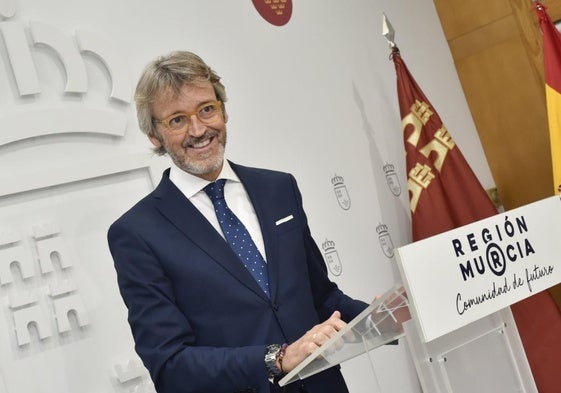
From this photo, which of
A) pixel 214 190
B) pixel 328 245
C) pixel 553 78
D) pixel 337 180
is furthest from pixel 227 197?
pixel 553 78

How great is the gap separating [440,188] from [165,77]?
84.5 inches

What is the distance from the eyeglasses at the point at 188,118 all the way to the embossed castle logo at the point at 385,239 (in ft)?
6.07

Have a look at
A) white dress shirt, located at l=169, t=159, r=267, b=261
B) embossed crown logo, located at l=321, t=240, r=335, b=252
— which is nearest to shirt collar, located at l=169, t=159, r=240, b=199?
white dress shirt, located at l=169, t=159, r=267, b=261

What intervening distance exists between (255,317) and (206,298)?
0.45 ft

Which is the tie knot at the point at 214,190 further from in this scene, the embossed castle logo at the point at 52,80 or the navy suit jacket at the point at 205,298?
the embossed castle logo at the point at 52,80

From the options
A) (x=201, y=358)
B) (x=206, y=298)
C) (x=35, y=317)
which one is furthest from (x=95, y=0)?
(x=201, y=358)

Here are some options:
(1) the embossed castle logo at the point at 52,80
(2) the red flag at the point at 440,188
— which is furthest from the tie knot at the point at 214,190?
(2) the red flag at the point at 440,188

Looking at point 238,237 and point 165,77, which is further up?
point 165,77

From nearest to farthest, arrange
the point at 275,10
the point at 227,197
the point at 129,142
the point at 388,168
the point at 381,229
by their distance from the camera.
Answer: the point at 227,197, the point at 129,142, the point at 275,10, the point at 381,229, the point at 388,168

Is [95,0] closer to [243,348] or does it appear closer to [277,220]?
[277,220]

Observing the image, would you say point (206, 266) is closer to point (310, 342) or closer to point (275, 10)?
point (310, 342)

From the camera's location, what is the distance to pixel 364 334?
1.80 meters

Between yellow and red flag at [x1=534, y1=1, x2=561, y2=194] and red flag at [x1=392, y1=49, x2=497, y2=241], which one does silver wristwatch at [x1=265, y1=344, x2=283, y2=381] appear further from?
yellow and red flag at [x1=534, y1=1, x2=561, y2=194]

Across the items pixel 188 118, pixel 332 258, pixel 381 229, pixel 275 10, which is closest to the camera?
pixel 188 118
